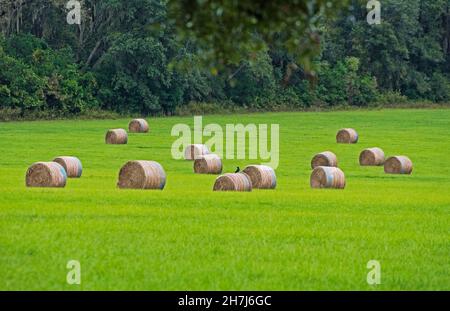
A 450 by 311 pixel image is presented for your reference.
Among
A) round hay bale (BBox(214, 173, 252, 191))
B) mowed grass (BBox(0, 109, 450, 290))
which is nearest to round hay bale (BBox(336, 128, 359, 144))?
mowed grass (BBox(0, 109, 450, 290))

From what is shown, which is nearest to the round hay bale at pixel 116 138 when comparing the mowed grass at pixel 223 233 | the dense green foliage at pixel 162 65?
the dense green foliage at pixel 162 65

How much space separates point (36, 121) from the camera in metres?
66.8

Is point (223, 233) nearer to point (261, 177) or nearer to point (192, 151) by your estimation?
point (261, 177)

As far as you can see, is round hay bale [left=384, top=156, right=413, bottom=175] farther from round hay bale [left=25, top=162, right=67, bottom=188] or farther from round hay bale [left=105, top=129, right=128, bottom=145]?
round hay bale [left=105, top=129, right=128, bottom=145]

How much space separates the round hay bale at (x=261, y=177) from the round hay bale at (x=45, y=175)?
4898mm

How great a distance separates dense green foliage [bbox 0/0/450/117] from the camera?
234 feet

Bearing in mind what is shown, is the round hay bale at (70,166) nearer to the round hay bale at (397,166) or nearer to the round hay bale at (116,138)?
the round hay bale at (397,166)

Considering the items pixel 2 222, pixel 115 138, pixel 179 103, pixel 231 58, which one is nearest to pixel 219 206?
pixel 2 222

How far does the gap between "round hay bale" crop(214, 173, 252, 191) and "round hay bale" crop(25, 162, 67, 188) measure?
12.0ft

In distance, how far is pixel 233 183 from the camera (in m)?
27.7

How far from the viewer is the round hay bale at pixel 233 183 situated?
27.7 metres
